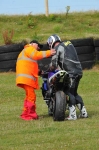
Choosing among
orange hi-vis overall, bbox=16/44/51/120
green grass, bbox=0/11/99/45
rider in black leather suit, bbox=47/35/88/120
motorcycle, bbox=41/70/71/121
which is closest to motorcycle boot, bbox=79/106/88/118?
rider in black leather suit, bbox=47/35/88/120

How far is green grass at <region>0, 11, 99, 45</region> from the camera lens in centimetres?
2570

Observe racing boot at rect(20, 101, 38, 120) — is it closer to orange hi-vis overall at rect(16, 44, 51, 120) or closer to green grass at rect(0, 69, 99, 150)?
orange hi-vis overall at rect(16, 44, 51, 120)

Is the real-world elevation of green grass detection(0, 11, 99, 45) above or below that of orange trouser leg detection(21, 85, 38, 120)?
below

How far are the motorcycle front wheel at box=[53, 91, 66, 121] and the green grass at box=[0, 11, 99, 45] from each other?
12976 mm

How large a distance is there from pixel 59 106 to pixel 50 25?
631 inches

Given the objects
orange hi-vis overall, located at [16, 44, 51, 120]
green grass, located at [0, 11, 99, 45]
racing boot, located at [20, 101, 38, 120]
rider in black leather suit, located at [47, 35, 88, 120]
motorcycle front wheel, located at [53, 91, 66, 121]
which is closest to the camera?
motorcycle front wheel, located at [53, 91, 66, 121]

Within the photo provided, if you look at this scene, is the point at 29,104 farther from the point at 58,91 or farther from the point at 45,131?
the point at 45,131

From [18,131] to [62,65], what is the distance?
2035mm

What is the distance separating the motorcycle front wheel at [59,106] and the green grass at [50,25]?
13.0m

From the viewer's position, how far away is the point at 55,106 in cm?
1172

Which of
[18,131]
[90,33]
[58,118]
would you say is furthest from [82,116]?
[90,33]

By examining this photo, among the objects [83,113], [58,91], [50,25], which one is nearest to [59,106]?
[58,91]

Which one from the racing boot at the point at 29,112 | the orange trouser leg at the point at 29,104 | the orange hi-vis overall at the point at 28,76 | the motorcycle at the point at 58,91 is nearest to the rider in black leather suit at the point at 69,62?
the motorcycle at the point at 58,91

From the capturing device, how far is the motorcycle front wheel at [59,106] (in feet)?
38.1
